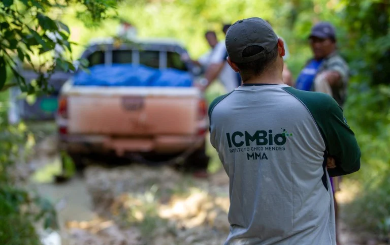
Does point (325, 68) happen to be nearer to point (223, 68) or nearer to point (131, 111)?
point (223, 68)

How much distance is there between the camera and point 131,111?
871cm

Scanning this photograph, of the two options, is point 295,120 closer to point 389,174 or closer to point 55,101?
point 389,174

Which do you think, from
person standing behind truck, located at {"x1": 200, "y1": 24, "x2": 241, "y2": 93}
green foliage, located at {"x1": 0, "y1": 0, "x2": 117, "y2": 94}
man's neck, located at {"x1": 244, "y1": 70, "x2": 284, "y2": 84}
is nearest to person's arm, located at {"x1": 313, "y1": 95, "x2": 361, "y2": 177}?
man's neck, located at {"x1": 244, "y1": 70, "x2": 284, "y2": 84}

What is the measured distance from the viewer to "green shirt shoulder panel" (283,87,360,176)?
7.66ft

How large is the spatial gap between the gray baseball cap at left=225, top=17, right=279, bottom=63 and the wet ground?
3367 mm

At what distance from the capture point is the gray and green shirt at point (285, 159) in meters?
2.33

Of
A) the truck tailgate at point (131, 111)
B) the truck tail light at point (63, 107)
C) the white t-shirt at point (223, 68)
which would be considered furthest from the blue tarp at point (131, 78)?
the white t-shirt at point (223, 68)

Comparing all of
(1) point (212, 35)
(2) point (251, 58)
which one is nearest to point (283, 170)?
(2) point (251, 58)

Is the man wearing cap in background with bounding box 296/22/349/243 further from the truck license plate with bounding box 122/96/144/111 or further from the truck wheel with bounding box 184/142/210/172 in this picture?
the truck wheel with bounding box 184/142/210/172

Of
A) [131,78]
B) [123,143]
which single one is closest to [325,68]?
[123,143]

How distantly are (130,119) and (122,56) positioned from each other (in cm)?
200

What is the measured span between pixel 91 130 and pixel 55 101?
13.6 feet

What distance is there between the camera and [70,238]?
20.6 feet

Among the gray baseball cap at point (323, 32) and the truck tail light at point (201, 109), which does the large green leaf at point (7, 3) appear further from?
the truck tail light at point (201, 109)
